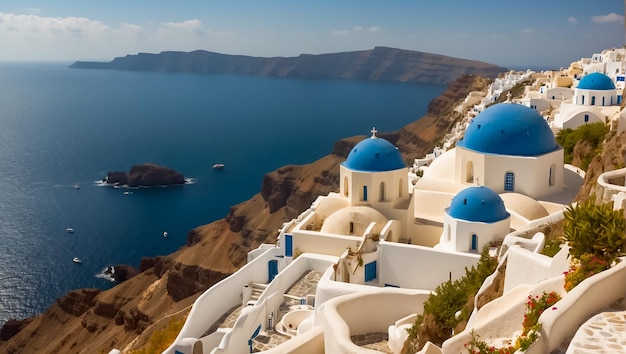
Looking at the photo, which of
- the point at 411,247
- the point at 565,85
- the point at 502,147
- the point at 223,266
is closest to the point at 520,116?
Result: the point at 502,147

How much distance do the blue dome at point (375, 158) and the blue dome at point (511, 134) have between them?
3.11 m

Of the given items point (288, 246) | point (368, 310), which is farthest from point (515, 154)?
point (368, 310)

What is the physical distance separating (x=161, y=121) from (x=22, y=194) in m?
72.1

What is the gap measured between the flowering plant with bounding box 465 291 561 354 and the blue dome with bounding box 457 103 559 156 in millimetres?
13335

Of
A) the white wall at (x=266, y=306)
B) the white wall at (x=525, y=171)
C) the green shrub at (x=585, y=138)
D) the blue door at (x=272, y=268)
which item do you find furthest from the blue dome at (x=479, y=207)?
the green shrub at (x=585, y=138)

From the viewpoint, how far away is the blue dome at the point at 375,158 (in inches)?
918

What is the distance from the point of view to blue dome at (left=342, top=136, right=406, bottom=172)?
2331cm

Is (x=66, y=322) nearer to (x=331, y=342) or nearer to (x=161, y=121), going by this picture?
(x=331, y=342)

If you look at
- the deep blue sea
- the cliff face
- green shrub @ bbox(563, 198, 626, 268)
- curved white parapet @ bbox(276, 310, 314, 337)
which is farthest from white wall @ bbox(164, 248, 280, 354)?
the deep blue sea

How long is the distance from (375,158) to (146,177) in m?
67.3

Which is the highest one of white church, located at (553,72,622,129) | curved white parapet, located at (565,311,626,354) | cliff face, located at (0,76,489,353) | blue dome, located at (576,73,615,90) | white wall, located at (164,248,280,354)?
blue dome, located at (576,73,615,90)

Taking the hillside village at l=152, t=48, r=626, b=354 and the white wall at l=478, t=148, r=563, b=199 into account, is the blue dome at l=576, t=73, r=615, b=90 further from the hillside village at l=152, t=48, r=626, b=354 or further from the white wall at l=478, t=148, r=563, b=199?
the white wall at l=478, t=148, r=563, b=199

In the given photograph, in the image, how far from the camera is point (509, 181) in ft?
76.4

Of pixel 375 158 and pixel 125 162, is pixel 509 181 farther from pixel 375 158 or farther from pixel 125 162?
pixel 125 162
